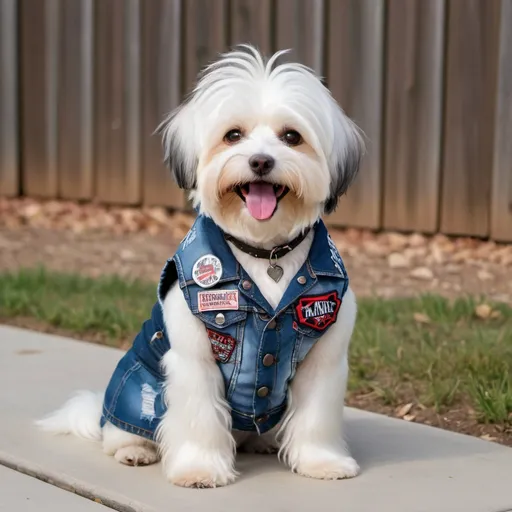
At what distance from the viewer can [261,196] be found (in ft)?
11.9

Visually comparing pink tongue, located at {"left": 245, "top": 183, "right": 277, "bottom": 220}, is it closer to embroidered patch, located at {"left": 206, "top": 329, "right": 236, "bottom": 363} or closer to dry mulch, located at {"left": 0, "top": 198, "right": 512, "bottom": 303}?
embroidered patch, located at {"left": 206, "top": 329, "right": 236, "bottom": 363}

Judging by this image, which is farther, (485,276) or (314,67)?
(314,67)

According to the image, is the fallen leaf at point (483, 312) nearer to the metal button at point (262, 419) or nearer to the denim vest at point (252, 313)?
the denim vest at point (252, 313)

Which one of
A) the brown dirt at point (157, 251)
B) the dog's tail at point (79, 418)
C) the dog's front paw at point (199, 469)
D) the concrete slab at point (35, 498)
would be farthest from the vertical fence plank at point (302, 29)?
the concrete slab at point (35, 498)

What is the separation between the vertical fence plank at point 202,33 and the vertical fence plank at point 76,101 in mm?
1003

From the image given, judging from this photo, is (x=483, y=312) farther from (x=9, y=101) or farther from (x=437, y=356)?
(x=9, y=101)

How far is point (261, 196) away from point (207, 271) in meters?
0.30

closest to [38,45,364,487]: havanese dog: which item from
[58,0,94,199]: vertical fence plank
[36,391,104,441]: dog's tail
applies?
[36,391,104,441]: dog's tail

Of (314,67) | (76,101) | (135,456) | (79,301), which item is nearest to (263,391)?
(135,456)

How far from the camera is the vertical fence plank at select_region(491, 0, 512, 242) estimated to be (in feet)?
24.5

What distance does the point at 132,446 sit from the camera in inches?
156

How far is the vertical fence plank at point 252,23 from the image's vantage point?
8.61 meters

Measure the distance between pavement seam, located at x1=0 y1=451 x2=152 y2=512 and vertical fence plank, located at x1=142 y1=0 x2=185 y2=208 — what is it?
5.25m

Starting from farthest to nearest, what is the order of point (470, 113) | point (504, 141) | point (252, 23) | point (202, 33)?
point (202, 33)
point (252, 23)
point (470, 113)
point (504, 141)
